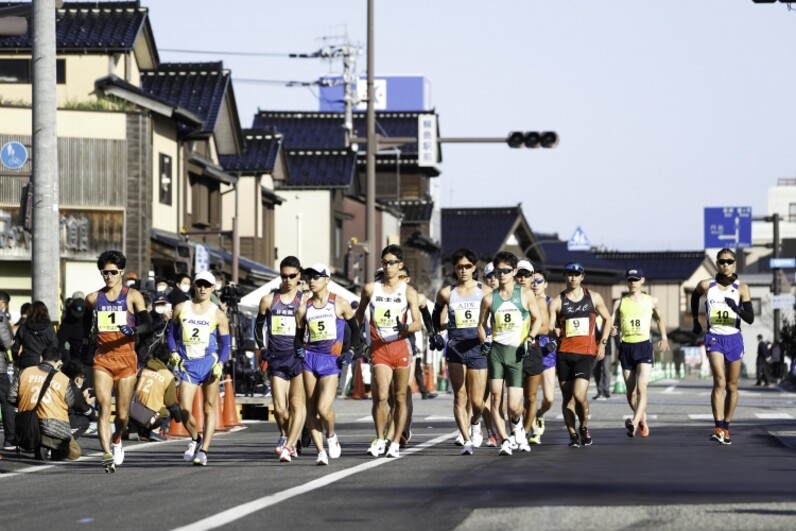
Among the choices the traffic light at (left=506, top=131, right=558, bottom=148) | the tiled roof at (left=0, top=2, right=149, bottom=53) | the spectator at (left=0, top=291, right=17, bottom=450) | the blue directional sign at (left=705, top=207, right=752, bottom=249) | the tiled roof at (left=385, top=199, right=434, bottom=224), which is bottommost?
the spectator at (left=0, top=291, right=17, bottom=450)

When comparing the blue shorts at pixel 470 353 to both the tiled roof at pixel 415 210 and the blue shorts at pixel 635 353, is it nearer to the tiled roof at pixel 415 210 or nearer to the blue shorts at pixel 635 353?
the blue shorts at pixel 635 353

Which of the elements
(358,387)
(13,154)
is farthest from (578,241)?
(13,154)

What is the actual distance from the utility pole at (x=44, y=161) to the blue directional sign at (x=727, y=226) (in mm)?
46073

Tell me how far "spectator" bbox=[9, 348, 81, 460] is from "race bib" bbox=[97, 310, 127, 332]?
1.93m

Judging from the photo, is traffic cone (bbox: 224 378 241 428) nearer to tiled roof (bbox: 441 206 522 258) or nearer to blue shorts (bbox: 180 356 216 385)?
blue shorts (bbox: 180 356 216 385)

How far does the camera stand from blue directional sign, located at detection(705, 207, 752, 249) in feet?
209

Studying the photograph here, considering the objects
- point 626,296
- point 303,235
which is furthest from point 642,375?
point 303,235

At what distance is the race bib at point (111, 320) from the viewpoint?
594 inches

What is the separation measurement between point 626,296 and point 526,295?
3268 millimetres

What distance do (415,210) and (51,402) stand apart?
2376 inches

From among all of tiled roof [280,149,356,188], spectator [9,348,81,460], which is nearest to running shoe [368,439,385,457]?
spectator [9,348,81,460]

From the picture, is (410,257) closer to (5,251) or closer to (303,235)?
(303,235)

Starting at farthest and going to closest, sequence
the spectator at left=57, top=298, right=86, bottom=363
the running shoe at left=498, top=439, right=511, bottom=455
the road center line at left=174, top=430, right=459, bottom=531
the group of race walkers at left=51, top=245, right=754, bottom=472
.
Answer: the spectator at left=57, top=298, right=86, bottom=363 < the running shoe at left=498, top=439, right=511, bottom=455 < the group of race walkers at left=51, top=245, right=754, bottom=472 < the road center line at left=174, top=430, right=459, bottom=531

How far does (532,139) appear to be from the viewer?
111 ft
